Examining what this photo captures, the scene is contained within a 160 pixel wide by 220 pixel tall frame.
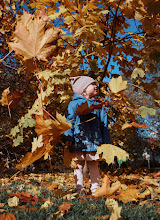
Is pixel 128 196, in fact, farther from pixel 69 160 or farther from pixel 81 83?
pixel 81 83

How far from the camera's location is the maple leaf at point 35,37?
122 centimetres

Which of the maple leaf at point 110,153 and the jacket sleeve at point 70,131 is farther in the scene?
the jacket sleeve at point 70,131

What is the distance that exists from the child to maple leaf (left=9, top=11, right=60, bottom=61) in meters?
0.80

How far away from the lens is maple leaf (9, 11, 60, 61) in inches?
47.9

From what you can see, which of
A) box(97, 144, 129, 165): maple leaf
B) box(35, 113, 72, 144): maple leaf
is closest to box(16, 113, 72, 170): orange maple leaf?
box(35, 113, 72, 144): maple leaf

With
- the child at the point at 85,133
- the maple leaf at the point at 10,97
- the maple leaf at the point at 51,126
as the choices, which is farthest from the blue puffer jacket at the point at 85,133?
the maple leaf at the point at 51,126

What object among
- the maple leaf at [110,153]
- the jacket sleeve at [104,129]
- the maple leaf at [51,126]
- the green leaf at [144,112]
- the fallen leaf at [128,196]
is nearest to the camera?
the maple leaf at [51,126]

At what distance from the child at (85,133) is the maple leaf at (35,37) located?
2.63 ft

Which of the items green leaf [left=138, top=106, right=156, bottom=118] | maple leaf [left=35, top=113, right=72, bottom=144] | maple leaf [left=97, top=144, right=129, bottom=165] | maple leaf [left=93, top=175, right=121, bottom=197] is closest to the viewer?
maple leaf [left=35, top=113, right=72, bottom=144]

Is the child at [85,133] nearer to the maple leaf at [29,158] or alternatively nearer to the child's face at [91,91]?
the child's face at [91,91]

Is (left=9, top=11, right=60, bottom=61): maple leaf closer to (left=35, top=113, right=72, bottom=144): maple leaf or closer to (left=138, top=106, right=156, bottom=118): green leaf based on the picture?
(left=35, top=113, right=72, bottom=144): maple leaf

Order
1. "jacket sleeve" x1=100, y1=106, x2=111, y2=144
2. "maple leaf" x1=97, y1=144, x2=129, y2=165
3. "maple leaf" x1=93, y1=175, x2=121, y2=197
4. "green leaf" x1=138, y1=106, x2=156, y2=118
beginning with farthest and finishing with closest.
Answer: "jacket sleeve" x1=100, y1=106, x2=111, y2=144 < "green leaf" x1=138, y1=106, x2=156, y2=118 < "maple leaf" x1=93, y1=175, x2=121, y2=197 < "maple leaf" x1=97, y1=144, x2=129, y2=165

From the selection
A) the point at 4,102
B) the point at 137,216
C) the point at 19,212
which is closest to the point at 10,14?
the point at 4,102

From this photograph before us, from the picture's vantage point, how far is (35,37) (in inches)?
48.9
